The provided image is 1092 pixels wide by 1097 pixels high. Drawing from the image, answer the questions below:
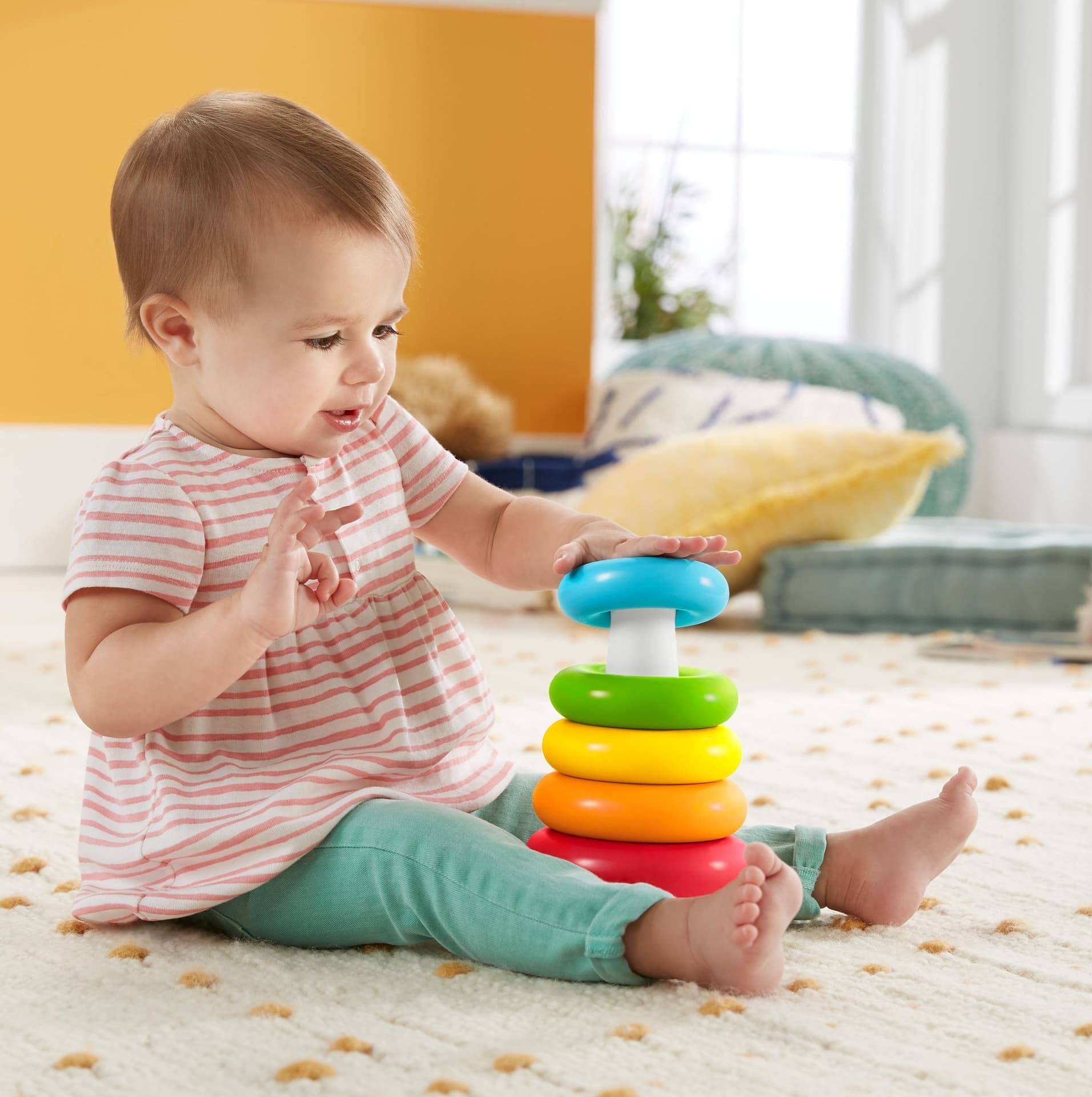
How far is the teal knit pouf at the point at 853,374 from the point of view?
10.2 feet

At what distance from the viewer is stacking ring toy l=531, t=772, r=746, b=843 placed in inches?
32.2

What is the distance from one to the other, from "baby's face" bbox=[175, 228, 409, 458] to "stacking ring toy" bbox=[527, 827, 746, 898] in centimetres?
31

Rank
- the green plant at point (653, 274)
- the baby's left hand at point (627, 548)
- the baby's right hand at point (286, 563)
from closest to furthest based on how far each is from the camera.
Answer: the baby's right hand at point (286, 563) → the baby's left hand at point (627, 548) → the green plant at point (653, 274)

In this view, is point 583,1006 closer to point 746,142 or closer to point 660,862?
point 660,862

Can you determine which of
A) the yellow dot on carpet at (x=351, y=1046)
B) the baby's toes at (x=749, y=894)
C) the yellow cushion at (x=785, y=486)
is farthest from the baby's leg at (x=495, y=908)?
the yellow cushion at (x=785, y=486)

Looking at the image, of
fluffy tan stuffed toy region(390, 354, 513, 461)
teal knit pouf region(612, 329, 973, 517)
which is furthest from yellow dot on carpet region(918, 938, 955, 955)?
teal knit pouf region(612, 329, 973, 517)

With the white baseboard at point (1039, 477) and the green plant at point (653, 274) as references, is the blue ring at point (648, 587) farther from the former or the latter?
the green plant at point (653, 274)

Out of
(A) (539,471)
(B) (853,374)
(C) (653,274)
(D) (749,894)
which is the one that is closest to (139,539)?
(D) (749,894)

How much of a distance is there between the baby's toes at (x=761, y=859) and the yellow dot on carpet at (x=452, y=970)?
0.18m

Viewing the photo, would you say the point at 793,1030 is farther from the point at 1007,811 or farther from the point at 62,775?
the point at 62,775

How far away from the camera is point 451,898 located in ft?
2.57

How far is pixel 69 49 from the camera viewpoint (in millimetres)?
3221

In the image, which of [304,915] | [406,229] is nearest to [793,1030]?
[304,915]

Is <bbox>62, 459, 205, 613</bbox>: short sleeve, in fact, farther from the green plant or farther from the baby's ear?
the green plant
